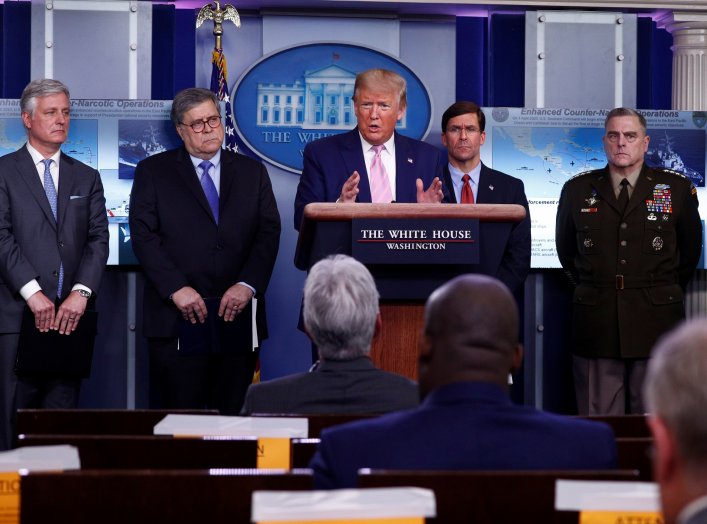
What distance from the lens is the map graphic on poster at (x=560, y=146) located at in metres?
6.86

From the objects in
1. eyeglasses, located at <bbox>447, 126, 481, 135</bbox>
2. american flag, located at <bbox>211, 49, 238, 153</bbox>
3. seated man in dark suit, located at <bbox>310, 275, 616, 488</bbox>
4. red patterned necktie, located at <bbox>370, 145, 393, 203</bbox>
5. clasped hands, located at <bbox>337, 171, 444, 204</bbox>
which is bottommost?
seated man in dark suit, located at <bbox>310, 275, 616, 488</bbox>

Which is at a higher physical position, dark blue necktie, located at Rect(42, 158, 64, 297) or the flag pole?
the flag pole

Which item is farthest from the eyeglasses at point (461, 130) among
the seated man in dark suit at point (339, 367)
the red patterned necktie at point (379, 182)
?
the seated man in dark suit at point (339, 367)

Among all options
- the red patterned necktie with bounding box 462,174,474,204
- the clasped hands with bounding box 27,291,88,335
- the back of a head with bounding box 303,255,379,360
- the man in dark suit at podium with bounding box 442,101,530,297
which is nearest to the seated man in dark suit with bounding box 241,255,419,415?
the back of a head with bounding box 303,255,379,360

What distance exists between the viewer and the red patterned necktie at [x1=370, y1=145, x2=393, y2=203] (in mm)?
5191

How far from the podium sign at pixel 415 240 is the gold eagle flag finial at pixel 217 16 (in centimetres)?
298

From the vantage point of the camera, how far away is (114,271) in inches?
266

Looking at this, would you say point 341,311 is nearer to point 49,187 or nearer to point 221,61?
point 49,187

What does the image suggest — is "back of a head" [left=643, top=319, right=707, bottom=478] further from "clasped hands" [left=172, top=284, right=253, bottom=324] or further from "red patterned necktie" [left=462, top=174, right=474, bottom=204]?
"red patterned necktie" [left=462, top=174, right=474, bottom=204]

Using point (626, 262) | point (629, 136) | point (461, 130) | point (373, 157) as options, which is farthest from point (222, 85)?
point (626, 262)

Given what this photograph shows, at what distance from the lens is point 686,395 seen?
1.14 meters

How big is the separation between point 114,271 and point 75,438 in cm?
452

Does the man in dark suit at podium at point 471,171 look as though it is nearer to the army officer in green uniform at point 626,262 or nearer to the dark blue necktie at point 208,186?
the army officer in green uniform at point 626,262

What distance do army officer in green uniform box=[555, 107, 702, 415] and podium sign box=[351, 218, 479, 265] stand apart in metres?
2.21
